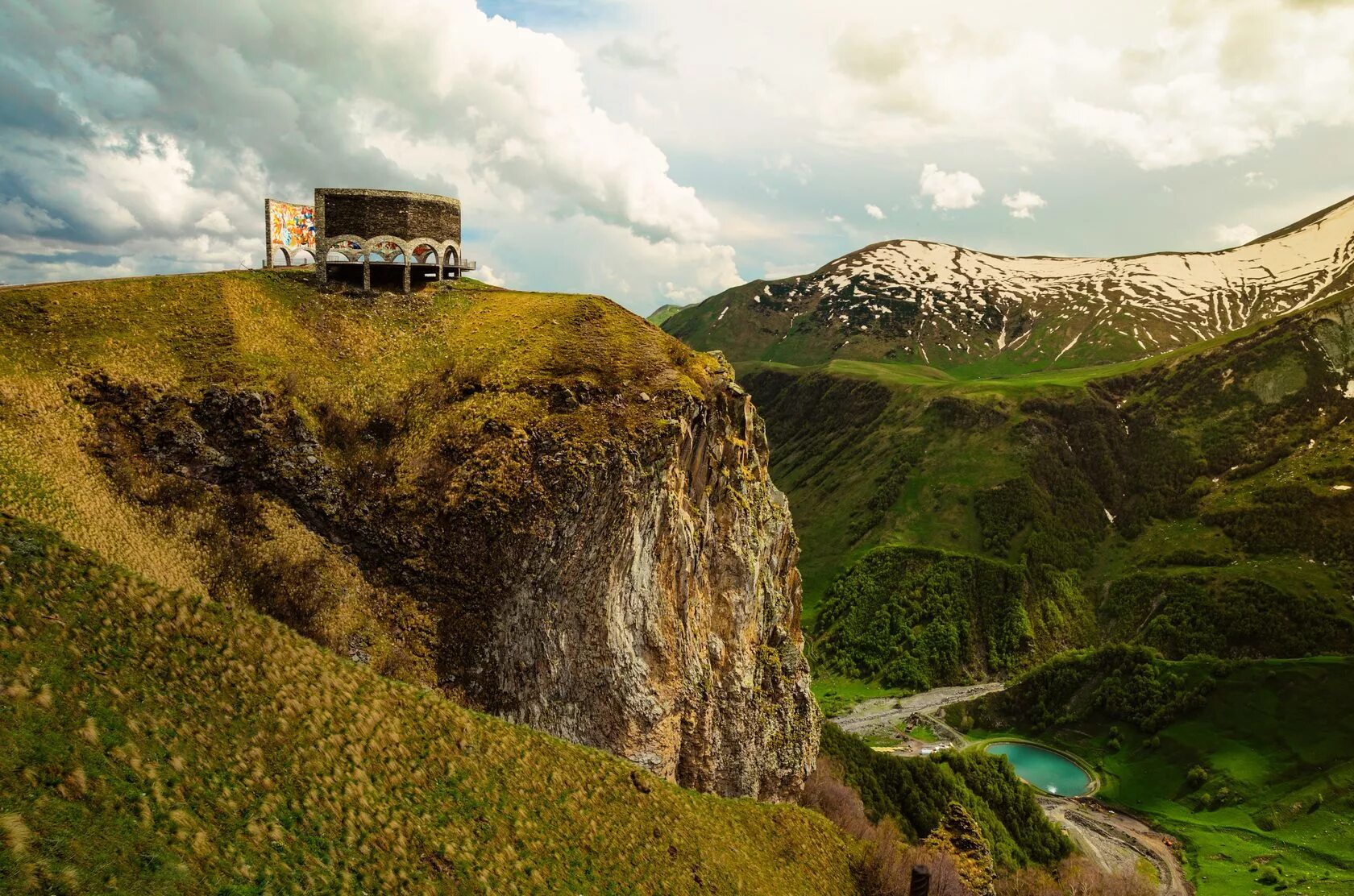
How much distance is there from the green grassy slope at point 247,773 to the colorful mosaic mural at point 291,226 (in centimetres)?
3864

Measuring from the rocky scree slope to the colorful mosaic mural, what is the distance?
11.1 ft

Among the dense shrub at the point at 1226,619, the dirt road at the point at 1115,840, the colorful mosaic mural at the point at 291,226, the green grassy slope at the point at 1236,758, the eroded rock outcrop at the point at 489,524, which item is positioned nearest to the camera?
the eroded rock outcrop at the point at 489,524

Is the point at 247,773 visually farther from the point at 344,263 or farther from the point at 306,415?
the point at 344,263

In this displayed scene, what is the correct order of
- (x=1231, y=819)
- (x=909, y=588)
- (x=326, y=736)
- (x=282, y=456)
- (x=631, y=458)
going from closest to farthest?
(x=326, y=736) → (x=282, y=456) → (x=631, y=458) → (x=1231, y=819) → (x=909, y=588)

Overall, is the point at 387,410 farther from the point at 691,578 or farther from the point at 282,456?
the point at 691,578

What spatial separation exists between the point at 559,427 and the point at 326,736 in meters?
25.6

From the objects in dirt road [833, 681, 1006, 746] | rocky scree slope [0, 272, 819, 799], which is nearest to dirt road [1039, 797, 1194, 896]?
dirt road [833, 681, 1006, 746]

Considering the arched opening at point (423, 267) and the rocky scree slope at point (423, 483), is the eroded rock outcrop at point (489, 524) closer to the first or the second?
the rocky scree slope at point (423, 483)

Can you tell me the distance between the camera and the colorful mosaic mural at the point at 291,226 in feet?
178

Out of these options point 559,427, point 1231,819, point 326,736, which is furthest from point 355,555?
point 1231,819

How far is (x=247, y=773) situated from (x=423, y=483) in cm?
2560

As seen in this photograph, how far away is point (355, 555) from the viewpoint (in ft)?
141

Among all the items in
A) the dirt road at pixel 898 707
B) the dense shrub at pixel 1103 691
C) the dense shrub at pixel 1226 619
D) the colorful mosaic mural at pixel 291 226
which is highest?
the colorful mosaic mural at pixel 291 226

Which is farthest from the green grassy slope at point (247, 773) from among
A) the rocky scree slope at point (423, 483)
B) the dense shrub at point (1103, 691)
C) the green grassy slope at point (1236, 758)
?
the dense shrub at point (1103, 691)
